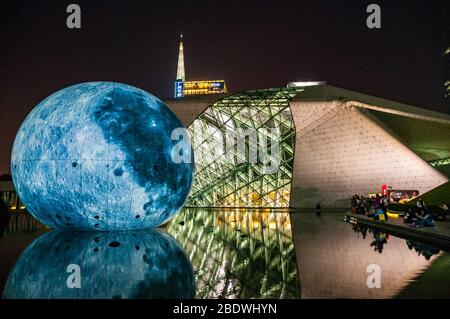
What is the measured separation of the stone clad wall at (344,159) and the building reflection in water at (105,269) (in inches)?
912

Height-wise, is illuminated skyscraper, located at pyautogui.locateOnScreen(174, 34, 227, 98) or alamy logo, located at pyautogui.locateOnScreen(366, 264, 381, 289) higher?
illuminated skyscraper, located at pyautogui.locateOnScreen(174, 34, 227, 98)

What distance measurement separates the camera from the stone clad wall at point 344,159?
3027 cm

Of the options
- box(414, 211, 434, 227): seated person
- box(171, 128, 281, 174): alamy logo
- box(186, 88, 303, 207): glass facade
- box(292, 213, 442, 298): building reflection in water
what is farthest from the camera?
box(171, 128, 281, 174): alamy logo

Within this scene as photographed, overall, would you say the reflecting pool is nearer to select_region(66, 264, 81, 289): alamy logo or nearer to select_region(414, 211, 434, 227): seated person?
select_region(66, 264, 81, 289): alamy logo

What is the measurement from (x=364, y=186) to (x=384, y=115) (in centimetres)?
659

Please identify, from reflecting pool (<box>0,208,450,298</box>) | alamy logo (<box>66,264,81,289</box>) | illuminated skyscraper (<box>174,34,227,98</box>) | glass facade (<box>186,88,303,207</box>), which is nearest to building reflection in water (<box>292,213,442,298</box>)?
reflecting pool (<box>0,208,450,298</box>)

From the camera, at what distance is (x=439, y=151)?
126 ft

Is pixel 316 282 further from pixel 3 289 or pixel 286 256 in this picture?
pixel 3 289

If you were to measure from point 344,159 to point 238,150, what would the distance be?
10519 millimetres

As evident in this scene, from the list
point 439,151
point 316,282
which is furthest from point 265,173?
point 316,282

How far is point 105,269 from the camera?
311 inches

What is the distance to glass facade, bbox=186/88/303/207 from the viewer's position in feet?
117

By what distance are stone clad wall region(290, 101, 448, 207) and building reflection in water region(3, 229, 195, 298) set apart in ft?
76.0

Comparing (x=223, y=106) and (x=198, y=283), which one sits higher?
(x=223, y=106)
